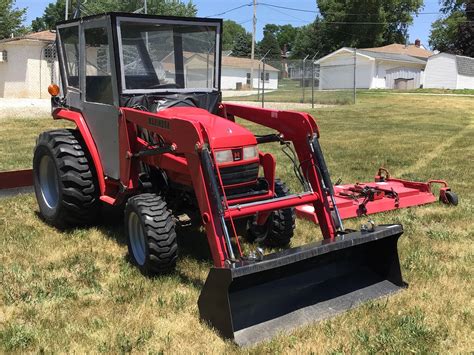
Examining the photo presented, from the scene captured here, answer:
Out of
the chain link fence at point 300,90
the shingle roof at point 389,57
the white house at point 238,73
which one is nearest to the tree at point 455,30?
the shingle roof at point 389,57

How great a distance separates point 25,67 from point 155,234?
91.2 feet

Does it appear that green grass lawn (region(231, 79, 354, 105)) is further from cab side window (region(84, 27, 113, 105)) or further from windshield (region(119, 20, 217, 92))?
cab side window (region(84, 27, 113, 105))

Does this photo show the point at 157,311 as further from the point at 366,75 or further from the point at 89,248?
the point at 366,75

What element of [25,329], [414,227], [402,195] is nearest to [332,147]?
[402,195]

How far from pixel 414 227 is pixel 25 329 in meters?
3.99

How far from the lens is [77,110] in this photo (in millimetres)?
5660

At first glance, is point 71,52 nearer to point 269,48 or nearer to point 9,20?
point 9,20

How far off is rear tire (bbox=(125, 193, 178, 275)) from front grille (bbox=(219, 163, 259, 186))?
0.53 metres

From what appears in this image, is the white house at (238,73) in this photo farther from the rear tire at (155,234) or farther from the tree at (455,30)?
the rear tire at (155,234)

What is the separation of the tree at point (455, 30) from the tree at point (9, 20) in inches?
1722

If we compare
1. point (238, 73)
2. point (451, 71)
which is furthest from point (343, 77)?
point (238, 73)

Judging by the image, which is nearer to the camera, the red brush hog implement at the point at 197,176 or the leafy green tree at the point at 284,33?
the red brush hog implement at the point at 197,176

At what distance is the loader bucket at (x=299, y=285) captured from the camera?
3393 mm

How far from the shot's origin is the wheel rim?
230 inches
